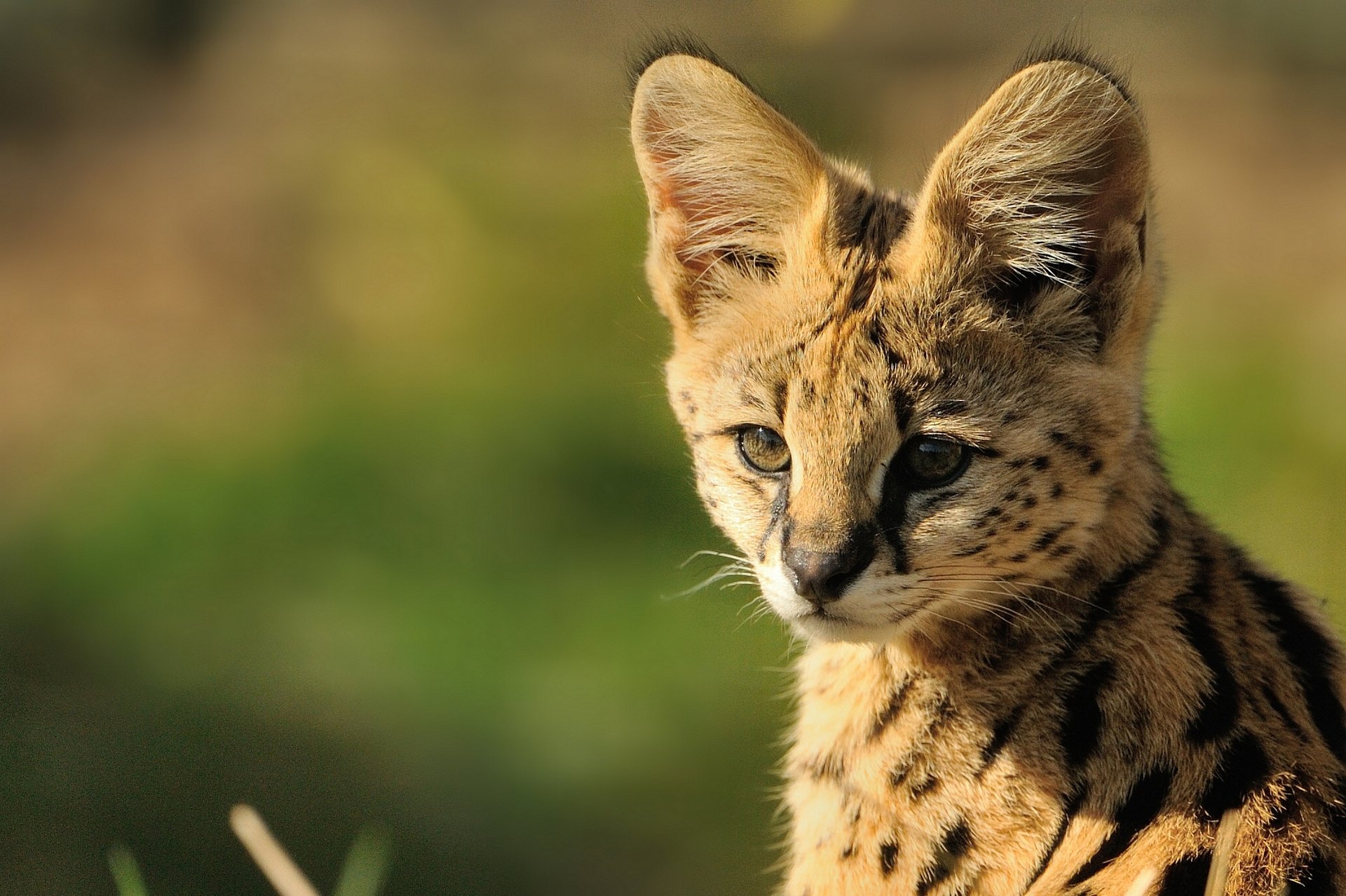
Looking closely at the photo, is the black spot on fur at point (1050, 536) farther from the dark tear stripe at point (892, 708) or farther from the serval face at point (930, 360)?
the dark tear stripe at point (892, 708)

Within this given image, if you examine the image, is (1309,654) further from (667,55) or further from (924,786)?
(667,55)

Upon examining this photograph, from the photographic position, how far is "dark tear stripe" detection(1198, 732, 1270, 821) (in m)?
3.05

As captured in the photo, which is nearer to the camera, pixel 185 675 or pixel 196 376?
pixel 185 675

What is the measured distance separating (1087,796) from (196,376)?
8038 mm

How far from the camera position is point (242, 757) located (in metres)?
7.12

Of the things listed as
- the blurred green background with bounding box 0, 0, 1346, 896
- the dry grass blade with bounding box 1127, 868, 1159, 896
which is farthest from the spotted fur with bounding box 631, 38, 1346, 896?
the blurred green background with bounding box 0, 0, 1346, 896

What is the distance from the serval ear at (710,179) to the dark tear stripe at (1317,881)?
1.79 metres

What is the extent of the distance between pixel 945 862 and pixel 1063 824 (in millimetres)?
265

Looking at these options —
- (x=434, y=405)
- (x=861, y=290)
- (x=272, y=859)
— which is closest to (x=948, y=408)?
(x=861, y=290)

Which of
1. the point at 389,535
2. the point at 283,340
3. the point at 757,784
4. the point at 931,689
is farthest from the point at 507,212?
the point at 931,689

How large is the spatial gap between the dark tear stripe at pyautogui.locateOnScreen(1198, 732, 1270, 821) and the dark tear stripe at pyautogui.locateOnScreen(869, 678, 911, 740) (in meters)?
0.69

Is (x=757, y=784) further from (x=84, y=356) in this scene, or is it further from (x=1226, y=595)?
(x=84, y=356)

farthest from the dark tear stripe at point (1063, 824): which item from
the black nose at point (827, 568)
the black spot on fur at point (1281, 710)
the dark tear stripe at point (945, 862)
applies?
the black nose at point (827, 568)

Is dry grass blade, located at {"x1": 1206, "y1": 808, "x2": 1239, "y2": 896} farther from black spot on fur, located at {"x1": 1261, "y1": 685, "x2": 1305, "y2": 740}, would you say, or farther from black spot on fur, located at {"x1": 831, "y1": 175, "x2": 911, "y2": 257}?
black spot on fur, located at {"x1": 831, "y1": 175, "x2": 911, "y2": 257}
